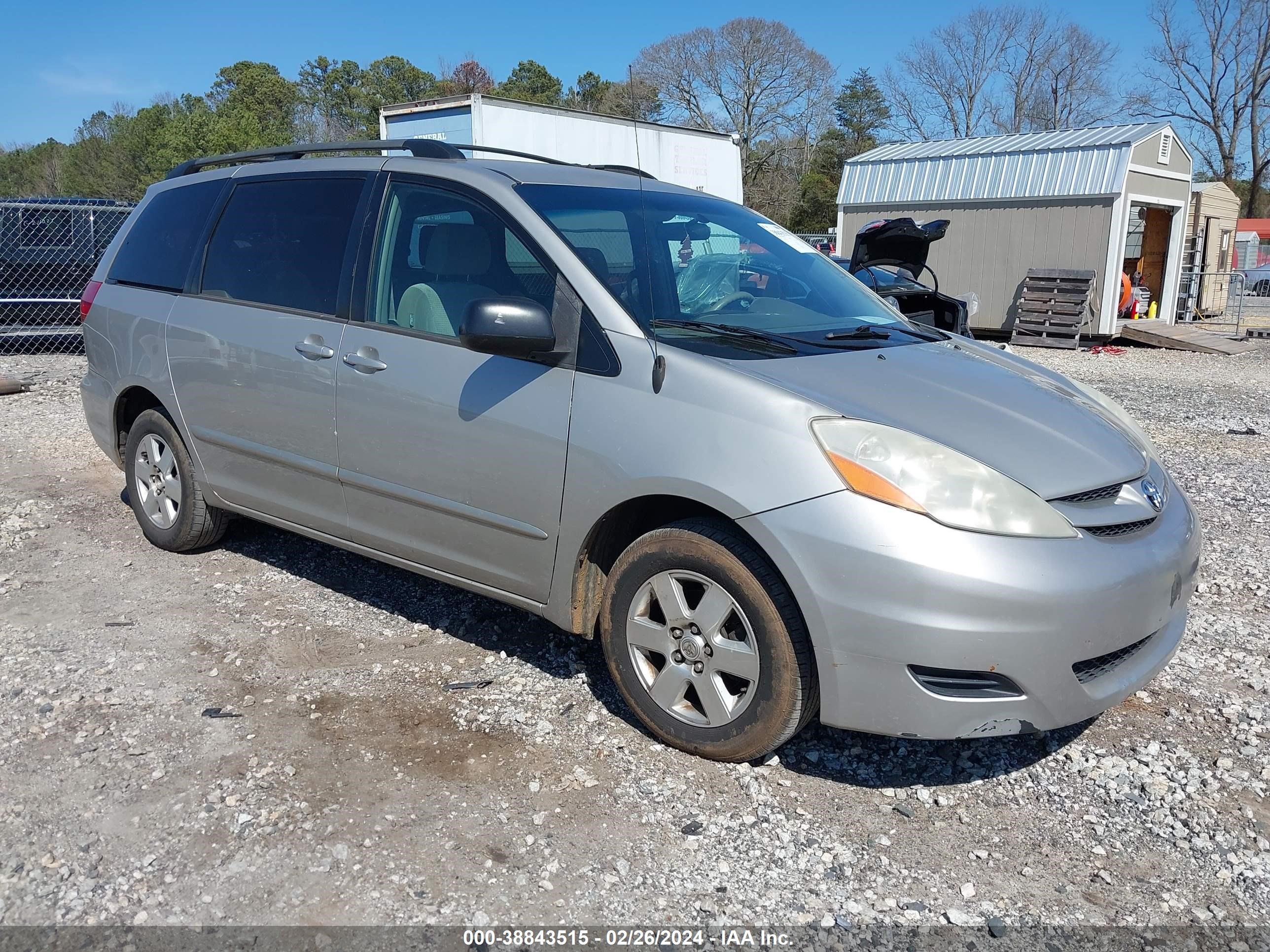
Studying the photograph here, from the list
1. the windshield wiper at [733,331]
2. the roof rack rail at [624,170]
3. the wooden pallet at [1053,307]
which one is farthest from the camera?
the wooden pallet at [1053,307]

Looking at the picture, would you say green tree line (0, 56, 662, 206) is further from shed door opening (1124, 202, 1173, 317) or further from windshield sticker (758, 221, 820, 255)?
windshield sticker (758, 221, 820, 255)

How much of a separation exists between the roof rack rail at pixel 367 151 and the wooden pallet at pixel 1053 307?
15.1m

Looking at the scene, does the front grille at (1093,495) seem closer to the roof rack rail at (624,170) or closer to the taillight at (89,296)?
the roof rack rail at (624,170)

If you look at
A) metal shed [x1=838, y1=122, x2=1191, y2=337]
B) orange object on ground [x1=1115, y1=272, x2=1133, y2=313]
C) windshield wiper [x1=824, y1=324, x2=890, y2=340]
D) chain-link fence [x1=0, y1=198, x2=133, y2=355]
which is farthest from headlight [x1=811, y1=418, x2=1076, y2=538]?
orange object on ground [x1=1115, y1=272, x2=1133, y2=313]

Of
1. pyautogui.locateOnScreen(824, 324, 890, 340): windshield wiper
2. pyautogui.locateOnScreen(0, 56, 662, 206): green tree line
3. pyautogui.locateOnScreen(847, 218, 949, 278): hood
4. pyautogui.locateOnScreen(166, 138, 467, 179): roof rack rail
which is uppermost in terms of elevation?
pyautogui.locateOnScreen(0, 56, 662, 206): green tree line

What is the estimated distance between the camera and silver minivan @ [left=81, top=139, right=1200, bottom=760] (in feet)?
9.31

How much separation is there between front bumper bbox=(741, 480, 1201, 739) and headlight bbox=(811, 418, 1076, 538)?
0.13 ft

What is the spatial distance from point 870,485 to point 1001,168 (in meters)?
18.1

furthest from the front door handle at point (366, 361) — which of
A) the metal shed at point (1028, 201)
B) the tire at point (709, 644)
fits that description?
the metal shed at point (1028, 201)

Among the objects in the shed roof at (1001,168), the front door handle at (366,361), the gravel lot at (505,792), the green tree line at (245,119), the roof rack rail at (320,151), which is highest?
the green tree line at (245,119)

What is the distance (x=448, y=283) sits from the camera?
384 centimetres

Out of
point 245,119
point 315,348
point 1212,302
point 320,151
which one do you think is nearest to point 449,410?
point 315,348

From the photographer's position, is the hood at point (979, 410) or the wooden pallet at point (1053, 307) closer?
the hood at point (979, 410)

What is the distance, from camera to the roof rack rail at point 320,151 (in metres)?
4.23
